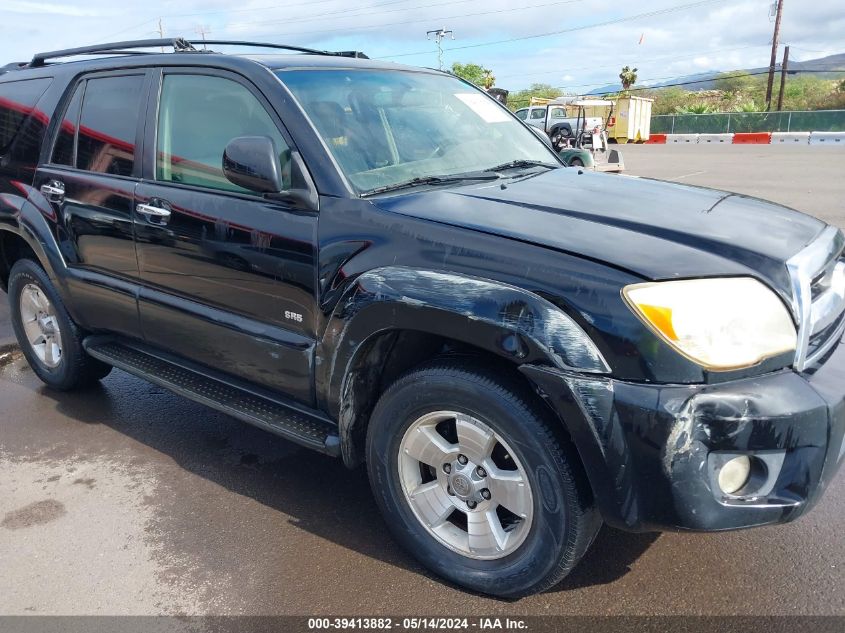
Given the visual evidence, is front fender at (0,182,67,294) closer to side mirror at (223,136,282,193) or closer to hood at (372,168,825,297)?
side mirror at (223,136,282,193)

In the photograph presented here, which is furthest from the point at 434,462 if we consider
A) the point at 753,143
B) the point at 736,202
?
the point at 753,143

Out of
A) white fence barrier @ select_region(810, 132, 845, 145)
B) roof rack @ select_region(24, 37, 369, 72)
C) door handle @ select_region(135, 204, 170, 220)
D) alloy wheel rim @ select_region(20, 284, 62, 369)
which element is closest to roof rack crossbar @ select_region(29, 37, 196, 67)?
roof rack @ select_region(24, 37, 369, 72)

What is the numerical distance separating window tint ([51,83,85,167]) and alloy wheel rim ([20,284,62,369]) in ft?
2.80

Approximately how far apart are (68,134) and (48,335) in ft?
4.18

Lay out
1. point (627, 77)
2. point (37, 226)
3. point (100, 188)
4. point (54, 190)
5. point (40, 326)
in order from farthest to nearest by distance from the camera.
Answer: point (627, 77) < point (40, 326) < point (37, 226) < point (54, 190) < point (100, 188)

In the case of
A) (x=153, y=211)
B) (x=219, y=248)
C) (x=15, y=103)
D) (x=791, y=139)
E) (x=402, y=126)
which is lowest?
(x=791, y=139)

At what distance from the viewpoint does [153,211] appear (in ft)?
10.6

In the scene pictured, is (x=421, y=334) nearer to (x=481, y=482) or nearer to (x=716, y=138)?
(x=481, y=482)

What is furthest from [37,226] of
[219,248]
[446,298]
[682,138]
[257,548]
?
[682,138]

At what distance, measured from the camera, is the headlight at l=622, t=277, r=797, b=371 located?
198 cm

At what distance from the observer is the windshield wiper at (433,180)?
273cm

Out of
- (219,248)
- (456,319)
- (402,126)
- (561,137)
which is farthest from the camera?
(561,137)

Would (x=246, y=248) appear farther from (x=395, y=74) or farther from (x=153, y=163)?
(x=395, y=74)

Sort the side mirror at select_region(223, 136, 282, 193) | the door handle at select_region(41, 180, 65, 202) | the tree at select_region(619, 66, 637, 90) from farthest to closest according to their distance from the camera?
the tree at select_region(619, 66, 637, 90) → the door handle at select_region(41, 180, 65, 202) → the side mirror at select_region(223, 136, 282, 193)
